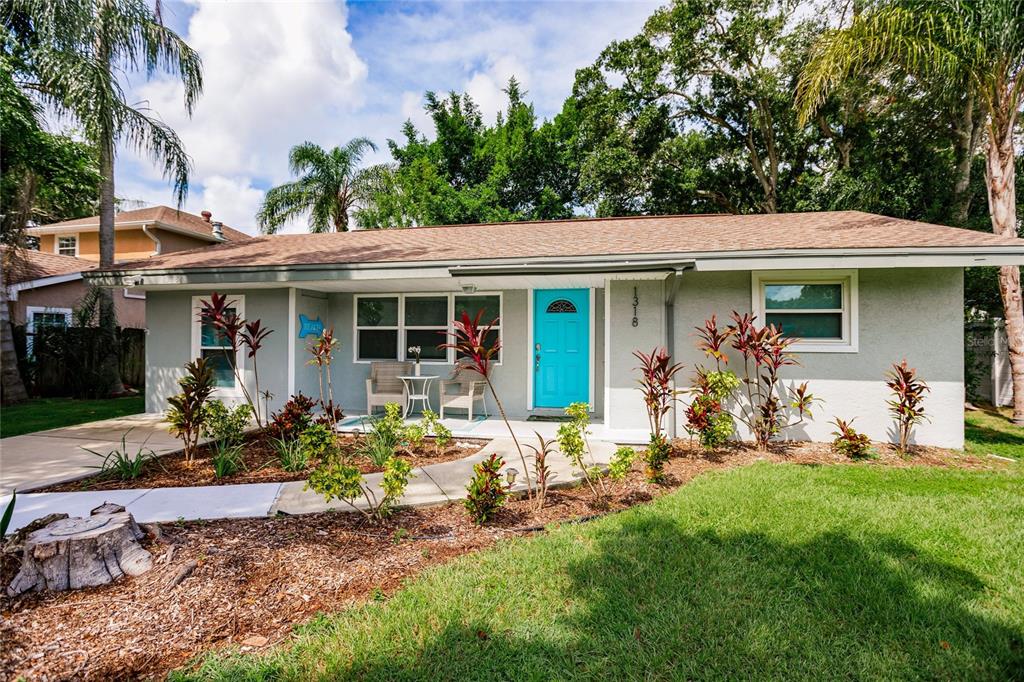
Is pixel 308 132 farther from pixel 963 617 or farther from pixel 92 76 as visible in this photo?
pixel 963 617

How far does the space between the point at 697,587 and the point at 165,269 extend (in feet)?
28.9

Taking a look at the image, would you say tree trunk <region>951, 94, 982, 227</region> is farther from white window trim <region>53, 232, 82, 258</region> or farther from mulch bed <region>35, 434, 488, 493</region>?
white window trim <region>53, 232, 82, 258</region>

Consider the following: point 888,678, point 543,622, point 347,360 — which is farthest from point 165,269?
point 888,678

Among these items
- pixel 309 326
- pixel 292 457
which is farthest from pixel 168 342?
pixel 292 457

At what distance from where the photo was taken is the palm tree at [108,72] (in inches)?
383

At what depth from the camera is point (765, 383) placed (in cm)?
682

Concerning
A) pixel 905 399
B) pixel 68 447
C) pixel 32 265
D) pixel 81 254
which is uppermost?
pixel 81 254

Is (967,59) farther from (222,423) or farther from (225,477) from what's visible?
(222,423)

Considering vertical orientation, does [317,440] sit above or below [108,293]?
below

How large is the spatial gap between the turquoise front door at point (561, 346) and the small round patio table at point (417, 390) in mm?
1968

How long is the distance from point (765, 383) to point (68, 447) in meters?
9.47

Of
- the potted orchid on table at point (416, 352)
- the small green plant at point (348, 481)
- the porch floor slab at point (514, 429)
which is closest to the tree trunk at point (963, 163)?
the porch floor slab at point (514, 429)

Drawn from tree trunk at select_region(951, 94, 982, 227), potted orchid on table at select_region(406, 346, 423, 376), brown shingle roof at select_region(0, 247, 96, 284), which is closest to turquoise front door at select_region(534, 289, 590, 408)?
potted orchid on table at select_region(406, 346, 423, 376)

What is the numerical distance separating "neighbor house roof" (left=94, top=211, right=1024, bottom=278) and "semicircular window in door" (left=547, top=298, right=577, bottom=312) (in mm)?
1099
